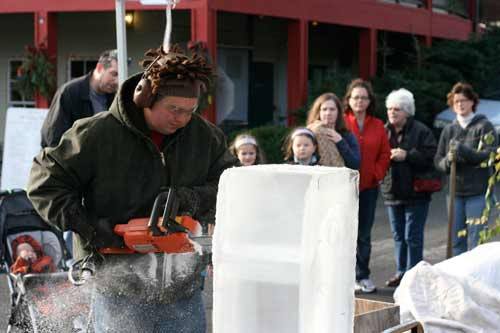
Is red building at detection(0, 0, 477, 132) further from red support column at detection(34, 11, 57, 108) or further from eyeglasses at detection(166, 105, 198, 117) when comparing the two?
eyeglasses at detection(166, 105, 198, 117)

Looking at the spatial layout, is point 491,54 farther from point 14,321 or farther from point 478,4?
point 14,321

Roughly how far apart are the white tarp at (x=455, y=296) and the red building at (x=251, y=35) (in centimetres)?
1101

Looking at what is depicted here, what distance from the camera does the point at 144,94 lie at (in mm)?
3590

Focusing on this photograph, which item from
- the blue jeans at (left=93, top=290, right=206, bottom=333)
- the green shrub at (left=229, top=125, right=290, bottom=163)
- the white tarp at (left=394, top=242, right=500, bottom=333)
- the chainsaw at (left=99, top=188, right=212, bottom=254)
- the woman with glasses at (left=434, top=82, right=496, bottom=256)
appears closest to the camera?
the chainsaw at (left=99, top=188, right=212, bottom=254)

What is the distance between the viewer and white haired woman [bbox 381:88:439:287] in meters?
7.77

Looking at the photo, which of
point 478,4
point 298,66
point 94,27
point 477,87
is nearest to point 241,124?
point 298,66

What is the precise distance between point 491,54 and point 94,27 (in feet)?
29.9

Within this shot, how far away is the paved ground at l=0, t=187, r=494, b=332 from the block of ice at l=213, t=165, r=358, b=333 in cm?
414

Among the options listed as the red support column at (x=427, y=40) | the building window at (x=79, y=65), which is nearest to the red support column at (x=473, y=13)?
the red support column at (x=427, y=40)

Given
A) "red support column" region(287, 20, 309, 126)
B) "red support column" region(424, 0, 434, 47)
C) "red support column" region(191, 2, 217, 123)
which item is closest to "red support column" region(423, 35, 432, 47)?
"red support column" region(424, 0, 434, 47)

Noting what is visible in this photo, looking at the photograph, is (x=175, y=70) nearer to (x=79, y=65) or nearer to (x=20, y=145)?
(x=20, y=145)

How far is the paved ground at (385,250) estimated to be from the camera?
746 centimetres

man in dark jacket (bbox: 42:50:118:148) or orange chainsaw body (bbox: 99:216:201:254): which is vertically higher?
man in dark jacket (bbox: 42:50:118:148)

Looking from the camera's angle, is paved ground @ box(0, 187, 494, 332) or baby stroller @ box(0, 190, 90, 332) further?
paved ground @ box(0, 187, 494, 332)
